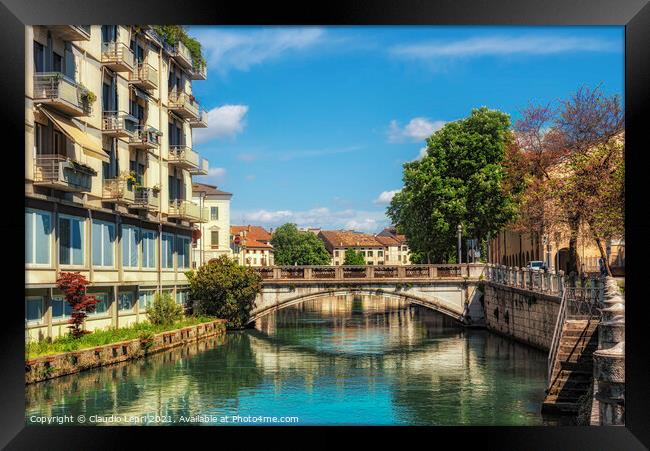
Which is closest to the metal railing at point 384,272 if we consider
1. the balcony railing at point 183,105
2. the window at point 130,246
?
the balcony railing at point 183,105

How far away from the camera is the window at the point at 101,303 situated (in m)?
22.1

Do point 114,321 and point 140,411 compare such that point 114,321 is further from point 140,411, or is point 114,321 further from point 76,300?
point 140,411

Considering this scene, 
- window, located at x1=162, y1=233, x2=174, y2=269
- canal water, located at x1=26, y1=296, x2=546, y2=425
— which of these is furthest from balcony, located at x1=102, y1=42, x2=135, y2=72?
canal water, located at x1=26, y1=296, x2=546, y2=425

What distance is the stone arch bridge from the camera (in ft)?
115

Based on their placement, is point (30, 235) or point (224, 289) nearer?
point (30, 235)

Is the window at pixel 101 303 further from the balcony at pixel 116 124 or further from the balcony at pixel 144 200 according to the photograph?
the balcony at pixel 116 124

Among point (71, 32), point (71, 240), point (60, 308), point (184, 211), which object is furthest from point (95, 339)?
point (184, 211)

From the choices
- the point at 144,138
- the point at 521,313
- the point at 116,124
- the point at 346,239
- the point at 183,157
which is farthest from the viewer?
the point at 346,239

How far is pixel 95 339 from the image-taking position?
20.4 m

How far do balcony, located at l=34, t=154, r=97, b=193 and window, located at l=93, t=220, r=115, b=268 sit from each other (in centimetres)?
224

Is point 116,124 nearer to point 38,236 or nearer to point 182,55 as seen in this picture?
point 38,236

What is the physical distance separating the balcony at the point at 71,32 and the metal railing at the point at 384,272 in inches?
671

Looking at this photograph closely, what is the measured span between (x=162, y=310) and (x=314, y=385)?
7.88 meters

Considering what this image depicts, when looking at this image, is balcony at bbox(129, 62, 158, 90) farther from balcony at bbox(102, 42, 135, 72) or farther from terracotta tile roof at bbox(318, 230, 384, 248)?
terracotta tile roof at bbox(318, 230, 384, 248)
